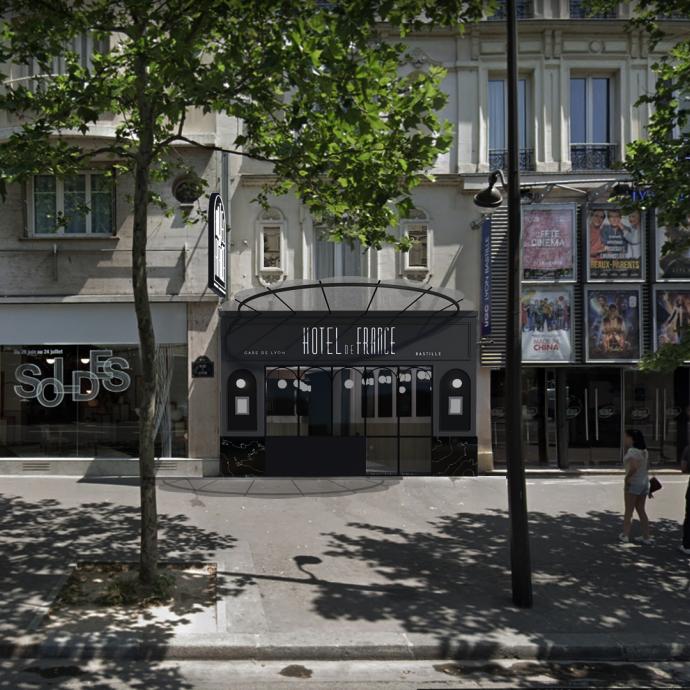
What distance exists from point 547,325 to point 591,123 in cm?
457

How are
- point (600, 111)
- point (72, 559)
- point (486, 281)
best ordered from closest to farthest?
point (72, 559) < point (486, 281) < point (600, 111)

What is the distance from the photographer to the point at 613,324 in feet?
44.0

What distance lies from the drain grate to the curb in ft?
26.3

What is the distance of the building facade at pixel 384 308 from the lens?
12.9 m

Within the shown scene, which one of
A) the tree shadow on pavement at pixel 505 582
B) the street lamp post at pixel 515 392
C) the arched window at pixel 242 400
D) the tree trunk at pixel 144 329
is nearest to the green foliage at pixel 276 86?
the tree trunk at pixel 144 329

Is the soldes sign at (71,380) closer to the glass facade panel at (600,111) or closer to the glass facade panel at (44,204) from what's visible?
the glass facade panel at (44,204)

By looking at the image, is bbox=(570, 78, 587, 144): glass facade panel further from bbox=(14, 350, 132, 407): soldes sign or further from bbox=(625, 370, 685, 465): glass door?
bbox=(14, 350, 132, 407): soldes sign

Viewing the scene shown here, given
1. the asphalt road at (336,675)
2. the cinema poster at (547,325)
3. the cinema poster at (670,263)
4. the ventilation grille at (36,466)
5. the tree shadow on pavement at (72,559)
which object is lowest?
the asphalt road at (336,675)

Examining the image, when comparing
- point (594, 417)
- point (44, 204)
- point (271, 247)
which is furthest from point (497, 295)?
point (44, 204)

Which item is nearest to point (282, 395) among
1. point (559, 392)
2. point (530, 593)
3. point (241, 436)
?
point (241, 436)

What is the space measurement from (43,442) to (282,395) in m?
4.98

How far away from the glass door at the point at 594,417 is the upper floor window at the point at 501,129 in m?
4.85

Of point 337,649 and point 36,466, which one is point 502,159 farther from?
point 36,466

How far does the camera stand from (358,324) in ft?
42.8
